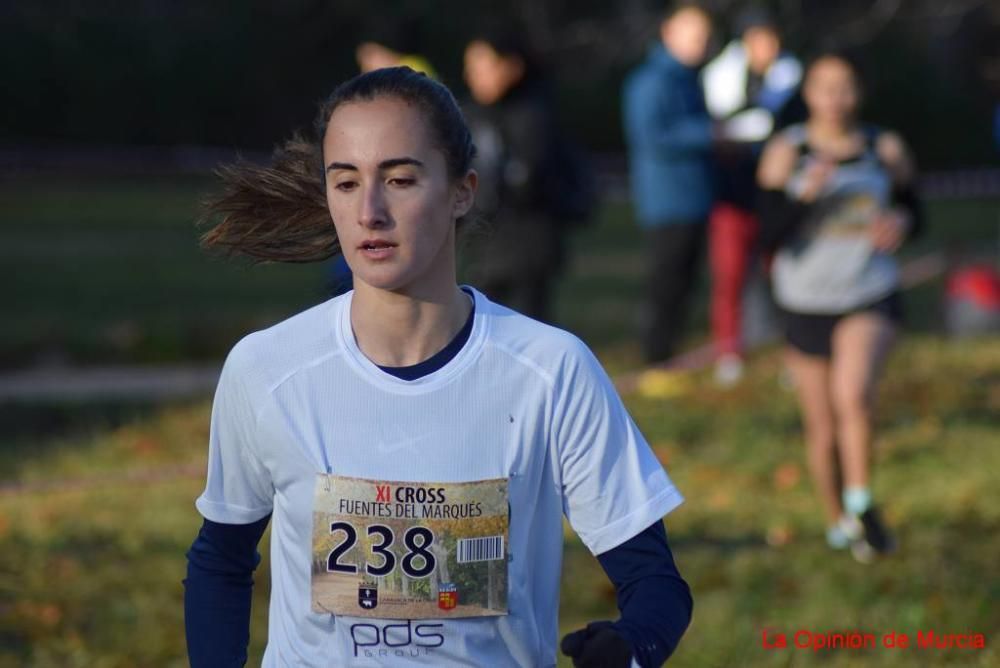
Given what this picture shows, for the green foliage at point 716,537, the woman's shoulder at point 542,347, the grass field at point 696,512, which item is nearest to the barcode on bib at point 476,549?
the woman's shoulder at point 542,347

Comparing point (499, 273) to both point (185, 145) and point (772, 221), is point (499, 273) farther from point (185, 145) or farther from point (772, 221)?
point (185, 145)

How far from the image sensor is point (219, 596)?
3158 millimetres

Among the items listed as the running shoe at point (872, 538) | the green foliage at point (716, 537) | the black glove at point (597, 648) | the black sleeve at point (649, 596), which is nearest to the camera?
the black glove at point (597, 648)

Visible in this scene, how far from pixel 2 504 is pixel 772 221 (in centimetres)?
373

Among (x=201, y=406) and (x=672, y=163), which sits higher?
(x=672, y=163)

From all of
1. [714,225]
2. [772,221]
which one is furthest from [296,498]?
[714,225]

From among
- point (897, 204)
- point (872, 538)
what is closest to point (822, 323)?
point (897, 204)

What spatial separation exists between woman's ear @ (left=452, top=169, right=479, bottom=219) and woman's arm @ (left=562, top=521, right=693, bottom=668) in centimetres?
65

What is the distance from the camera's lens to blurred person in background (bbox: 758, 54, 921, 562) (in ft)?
22.4

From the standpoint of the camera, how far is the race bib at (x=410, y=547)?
3016 millimetres

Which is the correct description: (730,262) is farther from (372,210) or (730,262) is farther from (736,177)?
(372,210)

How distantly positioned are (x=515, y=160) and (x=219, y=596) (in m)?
6.63

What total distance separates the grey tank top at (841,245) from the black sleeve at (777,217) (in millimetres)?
40

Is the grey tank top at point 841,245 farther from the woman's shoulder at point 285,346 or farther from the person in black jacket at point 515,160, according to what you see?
the woman's shoulder at point 285,346
